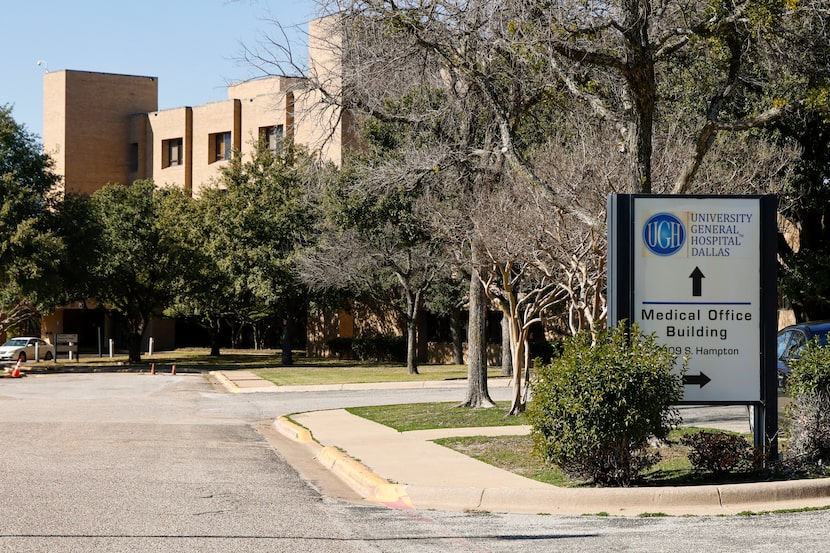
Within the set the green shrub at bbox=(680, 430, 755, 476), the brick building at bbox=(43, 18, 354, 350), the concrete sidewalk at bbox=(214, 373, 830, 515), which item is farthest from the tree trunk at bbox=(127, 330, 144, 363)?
the green shrub at bbox=(680, 430, 755, 476)

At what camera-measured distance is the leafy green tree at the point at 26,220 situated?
38188mm

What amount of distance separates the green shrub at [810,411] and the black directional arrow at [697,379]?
87 centimetres

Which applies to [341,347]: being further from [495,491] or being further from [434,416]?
[495,491]

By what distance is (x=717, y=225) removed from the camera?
37.1ft

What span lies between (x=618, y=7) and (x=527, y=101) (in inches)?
172

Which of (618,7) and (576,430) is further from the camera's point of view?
(618,7)

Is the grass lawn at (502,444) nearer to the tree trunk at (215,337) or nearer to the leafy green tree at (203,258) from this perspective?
the leafy green tree at (203,258)

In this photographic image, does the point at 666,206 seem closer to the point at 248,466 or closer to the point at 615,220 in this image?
the point at 615,220

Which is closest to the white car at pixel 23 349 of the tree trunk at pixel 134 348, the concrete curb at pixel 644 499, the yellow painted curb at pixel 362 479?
the tree trunk at pixel 134 348

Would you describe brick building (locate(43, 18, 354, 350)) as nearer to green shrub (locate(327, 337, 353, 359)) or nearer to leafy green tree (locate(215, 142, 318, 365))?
green shrub (locate(327, 337, 353, 359))

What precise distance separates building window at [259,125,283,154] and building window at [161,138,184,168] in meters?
9.58

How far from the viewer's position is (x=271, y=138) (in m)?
56.3

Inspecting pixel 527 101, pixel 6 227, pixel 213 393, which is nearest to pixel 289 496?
pixel 527 101

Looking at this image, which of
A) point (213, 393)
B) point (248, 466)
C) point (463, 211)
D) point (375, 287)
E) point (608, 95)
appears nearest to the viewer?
point (248, 466)
